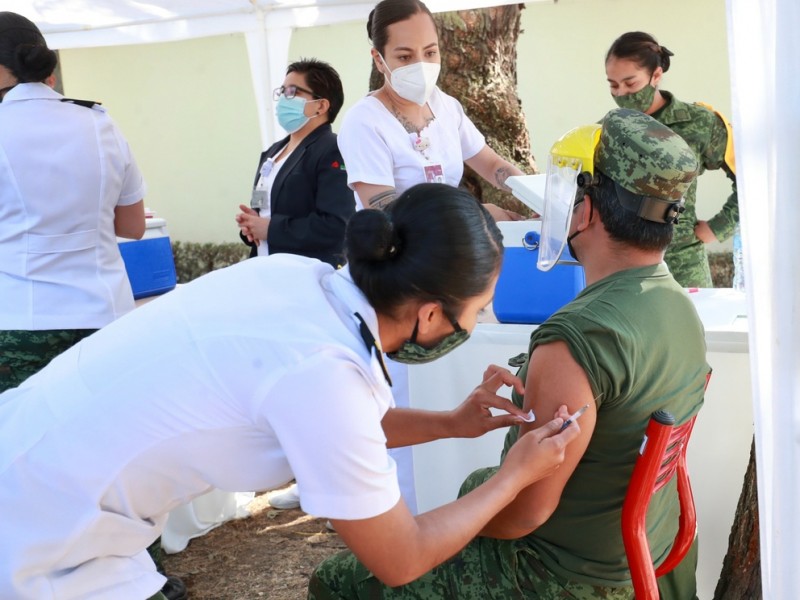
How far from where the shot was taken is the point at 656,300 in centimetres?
149

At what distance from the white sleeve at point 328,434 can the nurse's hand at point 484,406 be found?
44 cm

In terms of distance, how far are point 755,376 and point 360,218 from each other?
734 mm

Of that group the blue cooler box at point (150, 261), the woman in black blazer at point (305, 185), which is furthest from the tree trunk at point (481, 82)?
the blue cooler box at point (150, 261)

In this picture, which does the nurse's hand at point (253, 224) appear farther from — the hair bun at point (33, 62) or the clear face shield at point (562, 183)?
the clear face shield at point (562, 183)

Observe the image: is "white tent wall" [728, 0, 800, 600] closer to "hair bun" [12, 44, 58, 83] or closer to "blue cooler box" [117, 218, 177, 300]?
"hair bun" [12, 44, 58, 83]

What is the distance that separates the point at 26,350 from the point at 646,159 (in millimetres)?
1745

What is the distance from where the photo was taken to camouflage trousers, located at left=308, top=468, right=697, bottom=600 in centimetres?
149

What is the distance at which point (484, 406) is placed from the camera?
1.59 meters

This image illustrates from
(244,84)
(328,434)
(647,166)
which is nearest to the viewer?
(328,434)

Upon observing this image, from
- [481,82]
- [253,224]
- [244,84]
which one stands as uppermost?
[244,84]

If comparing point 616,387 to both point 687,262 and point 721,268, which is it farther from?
point 721,268

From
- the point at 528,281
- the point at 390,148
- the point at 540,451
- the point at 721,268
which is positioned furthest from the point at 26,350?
the point at 721,268

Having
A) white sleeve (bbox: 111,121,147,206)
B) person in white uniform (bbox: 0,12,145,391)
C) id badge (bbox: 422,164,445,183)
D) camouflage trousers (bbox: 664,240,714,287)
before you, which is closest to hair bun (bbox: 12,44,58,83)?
person in white uniform (bbox: 0,12,145,391)

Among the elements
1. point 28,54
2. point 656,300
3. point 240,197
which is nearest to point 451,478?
point 656,300
